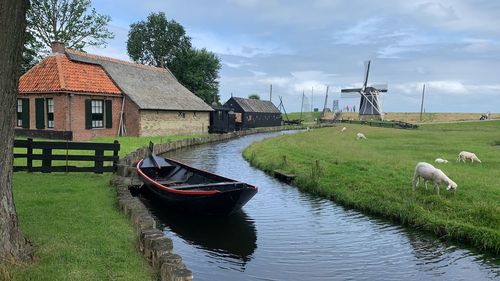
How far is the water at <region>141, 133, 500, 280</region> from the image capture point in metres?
8.28

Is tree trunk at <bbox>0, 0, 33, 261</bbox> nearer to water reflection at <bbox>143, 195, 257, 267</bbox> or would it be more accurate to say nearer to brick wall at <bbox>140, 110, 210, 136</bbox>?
water reflection at <bbox>143, 195, 257, 267</bbox>

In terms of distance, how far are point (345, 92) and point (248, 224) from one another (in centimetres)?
7715

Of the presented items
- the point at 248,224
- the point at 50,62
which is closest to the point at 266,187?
the point at 248,224

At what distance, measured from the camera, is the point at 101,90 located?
29328 mm

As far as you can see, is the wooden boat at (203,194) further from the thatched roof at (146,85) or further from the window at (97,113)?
the thatched roof at (146,85)

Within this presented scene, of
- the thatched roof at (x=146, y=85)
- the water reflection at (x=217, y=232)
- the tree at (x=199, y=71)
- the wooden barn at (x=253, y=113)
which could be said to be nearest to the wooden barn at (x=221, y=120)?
the thatched roof at (x=146, y=85)

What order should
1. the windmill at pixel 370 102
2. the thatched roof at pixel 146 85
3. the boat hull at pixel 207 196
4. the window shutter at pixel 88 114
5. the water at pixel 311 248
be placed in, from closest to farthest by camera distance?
the water at pixel 311 248
the boat hull at pixel 207 196
the window shutter at pixel 88 114
the thatched roof at pixel 146 85
the windmill at pixel 370 102

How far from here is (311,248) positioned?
31.7 feet

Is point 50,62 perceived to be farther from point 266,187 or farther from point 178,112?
point 266,187

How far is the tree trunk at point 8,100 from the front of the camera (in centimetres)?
558

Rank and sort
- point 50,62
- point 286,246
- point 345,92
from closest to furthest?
point 286,246, point 50,62, point 345,92

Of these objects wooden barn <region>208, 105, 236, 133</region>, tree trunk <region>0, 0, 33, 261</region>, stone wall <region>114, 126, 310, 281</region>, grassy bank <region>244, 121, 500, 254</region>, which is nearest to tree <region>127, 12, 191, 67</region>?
wooden barn <region>208, 105, 236, 133</region>

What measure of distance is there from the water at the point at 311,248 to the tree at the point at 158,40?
56.2 metres

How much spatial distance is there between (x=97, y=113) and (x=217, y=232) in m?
21.4
